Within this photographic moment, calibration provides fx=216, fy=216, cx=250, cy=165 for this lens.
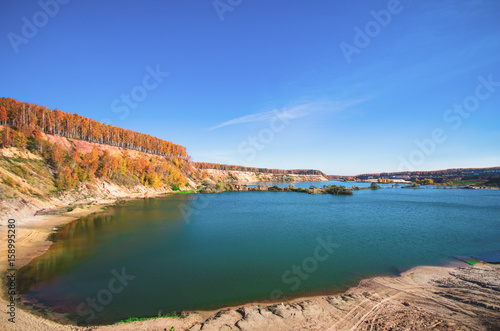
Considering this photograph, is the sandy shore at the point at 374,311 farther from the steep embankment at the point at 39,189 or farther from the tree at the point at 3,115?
the tree at the point at 3,115

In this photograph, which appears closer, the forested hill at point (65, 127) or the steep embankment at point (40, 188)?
the steep embankment at point (40, 188)

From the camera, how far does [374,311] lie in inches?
401

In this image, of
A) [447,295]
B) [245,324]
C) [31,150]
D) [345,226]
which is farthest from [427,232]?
[31,150]

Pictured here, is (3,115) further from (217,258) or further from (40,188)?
(217,258)

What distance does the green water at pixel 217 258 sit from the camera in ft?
40.1

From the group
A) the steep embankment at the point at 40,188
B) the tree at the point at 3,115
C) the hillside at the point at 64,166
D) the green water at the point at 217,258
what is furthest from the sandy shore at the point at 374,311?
the tree at the point at 3,115

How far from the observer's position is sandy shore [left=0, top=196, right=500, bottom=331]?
9.04 meters

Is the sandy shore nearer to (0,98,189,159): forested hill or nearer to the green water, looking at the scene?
the green water

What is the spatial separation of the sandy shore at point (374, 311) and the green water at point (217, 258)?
1370 mm

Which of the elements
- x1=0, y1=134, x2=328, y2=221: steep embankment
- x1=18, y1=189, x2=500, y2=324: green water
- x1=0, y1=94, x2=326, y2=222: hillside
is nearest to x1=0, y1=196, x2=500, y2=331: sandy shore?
x1=18, y1=189, x2=500, y2=324: green water

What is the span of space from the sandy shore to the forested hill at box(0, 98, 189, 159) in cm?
5010

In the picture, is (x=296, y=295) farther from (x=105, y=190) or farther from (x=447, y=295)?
(x=105, y=190)

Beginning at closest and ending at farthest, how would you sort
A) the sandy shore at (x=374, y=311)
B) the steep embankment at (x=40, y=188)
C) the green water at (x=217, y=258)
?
the sandy shore at (x=374, y=311), the green water at (x=217, y=258), the steep embankment at (x=40, y=188)

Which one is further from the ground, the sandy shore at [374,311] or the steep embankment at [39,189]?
the steep embankment at [39,189]
